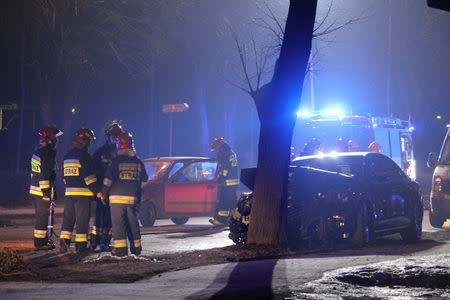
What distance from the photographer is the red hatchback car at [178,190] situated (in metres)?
15.9

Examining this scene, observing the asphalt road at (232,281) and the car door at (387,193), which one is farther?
the car door at (387,193)

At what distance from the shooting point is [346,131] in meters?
23.0

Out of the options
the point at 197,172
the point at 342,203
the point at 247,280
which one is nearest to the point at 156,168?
the point at 197,172

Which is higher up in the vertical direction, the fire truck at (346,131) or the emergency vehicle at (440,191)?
the fire truck at (346,131)

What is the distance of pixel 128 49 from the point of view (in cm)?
2902

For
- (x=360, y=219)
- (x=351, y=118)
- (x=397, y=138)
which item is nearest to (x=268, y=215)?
(x=360, y=219)

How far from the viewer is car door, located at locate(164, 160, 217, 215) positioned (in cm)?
1600

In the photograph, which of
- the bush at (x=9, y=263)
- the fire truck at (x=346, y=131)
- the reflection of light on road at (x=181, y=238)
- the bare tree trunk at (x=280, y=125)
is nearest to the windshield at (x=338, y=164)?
the bare tree trunk at (x=280, y=125)

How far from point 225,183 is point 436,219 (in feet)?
15.1

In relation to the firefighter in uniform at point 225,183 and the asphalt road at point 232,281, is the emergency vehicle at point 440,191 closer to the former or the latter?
the asphalt road at point 232,281

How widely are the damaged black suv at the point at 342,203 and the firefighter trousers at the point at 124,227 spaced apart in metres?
1.68

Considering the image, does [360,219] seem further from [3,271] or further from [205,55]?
[205,55]

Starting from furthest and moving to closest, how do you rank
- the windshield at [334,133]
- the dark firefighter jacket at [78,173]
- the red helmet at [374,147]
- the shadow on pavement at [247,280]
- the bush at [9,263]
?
the windshield at [334,133] → the red helmet at [374,147] → the dark firefighter jacket at [78,173] → the bush at [9,263] → the shadow on pavement at [247,280]

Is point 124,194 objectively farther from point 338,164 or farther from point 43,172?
point 338,164
